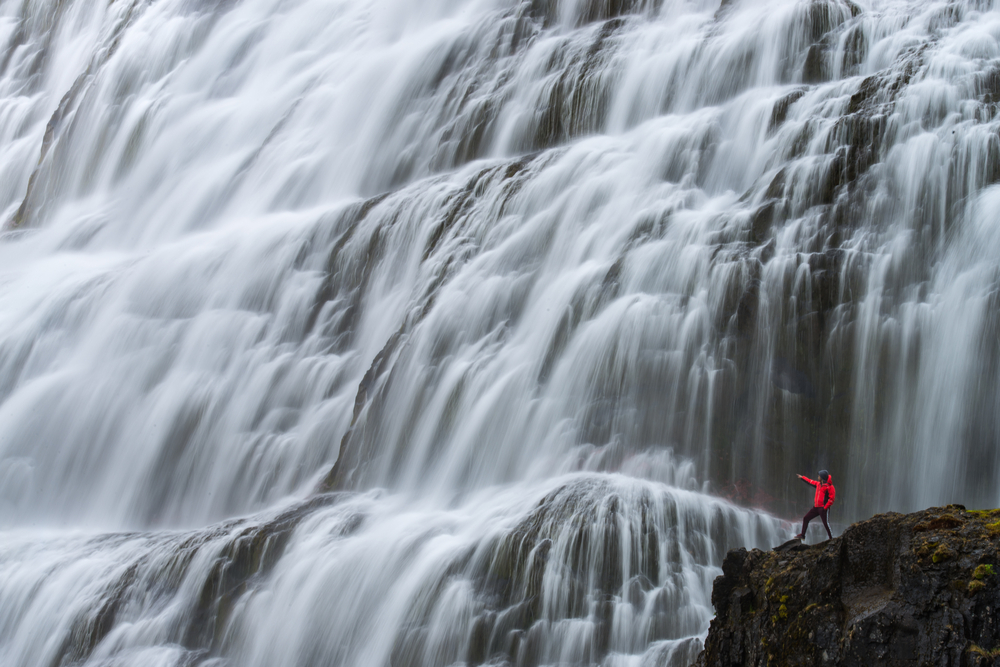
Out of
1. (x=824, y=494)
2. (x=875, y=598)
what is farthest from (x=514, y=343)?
(x=875, y=598)

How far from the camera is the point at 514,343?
28.8 ft

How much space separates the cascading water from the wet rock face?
1229mm

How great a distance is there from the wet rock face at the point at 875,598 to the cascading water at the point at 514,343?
1.23 meters

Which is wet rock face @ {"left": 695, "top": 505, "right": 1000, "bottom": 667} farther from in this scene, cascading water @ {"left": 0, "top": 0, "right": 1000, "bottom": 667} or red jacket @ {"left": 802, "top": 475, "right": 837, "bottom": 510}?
cascading water @ {"left": 0, "top": 0, "right": 1000, "bottom": 667}

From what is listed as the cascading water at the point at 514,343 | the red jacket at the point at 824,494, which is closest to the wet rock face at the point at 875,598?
the red jacket at the point at 824,494

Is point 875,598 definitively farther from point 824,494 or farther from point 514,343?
point 514,343

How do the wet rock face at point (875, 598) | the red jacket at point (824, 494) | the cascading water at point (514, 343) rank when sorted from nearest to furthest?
the wet rock face at point (875, 598), the red jacket at point (824, 494), the cascading water at point (514, 343)

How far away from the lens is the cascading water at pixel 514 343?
665 cm

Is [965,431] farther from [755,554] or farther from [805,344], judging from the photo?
[755,554]

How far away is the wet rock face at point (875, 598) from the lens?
11.8ft

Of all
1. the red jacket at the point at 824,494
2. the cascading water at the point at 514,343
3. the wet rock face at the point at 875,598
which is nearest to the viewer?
the wet rock face at the point at 875,598

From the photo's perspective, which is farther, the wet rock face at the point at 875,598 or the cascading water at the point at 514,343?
the cascading water at the point at 514,343

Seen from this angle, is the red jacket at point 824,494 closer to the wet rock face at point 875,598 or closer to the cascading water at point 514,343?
the wet rock face at point 875,598

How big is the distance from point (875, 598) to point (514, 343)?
5.18 m
